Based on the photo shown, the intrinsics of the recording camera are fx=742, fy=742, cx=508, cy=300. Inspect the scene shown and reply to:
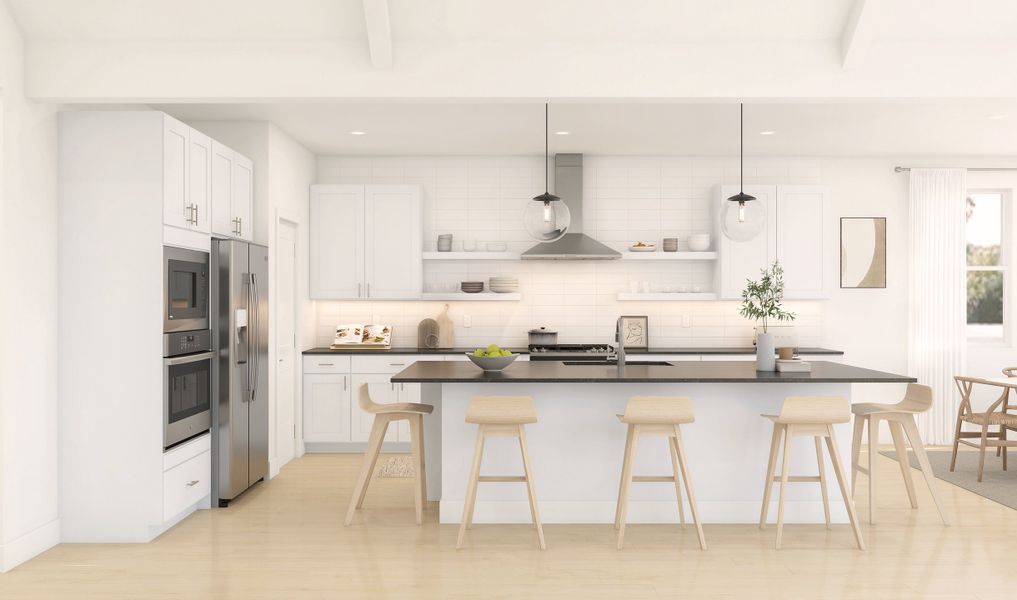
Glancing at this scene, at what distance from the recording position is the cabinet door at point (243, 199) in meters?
5.38

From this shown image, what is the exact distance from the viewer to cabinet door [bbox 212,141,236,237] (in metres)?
4.99

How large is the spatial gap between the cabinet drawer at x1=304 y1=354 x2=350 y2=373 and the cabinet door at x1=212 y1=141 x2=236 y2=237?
1.69 meters

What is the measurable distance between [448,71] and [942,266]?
5.51m

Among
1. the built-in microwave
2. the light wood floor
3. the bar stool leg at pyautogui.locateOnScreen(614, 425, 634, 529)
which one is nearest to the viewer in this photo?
the light wood floor

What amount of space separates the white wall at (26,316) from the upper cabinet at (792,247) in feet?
17.7

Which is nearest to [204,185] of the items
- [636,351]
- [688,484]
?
[688,484]

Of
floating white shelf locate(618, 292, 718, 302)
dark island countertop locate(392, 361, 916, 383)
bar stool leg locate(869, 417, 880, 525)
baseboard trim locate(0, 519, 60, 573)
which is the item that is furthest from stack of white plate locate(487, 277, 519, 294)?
baseboard trim locate(0, 519, 60, 573)

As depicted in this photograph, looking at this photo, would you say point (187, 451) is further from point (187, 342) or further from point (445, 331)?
point (445, 331)

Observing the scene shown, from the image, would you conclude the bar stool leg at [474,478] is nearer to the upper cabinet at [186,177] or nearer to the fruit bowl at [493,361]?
the fruit bowl at [493,361]

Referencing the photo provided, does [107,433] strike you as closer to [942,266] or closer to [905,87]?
[905,87]

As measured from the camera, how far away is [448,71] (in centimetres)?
416

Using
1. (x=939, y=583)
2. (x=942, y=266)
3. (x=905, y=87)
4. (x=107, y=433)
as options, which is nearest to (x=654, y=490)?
(x=939, y=583)

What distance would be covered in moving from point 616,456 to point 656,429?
0.53 metres

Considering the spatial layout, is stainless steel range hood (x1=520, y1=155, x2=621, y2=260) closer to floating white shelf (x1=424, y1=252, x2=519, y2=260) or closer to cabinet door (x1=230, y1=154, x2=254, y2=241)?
floating white shelf (x1=424, y1=252, x2=519, y2=260)
